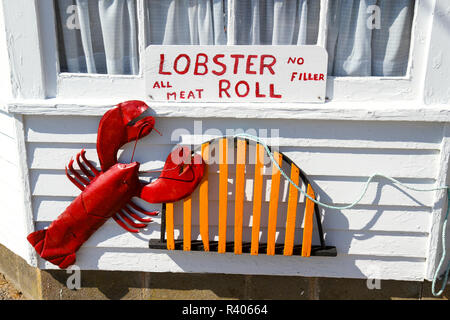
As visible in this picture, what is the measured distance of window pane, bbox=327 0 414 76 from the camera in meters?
2.33

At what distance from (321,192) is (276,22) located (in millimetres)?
988

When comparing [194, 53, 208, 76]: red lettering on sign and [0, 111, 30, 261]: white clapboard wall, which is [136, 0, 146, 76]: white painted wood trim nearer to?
[194, 53, 208, 76]: red lettering on sign

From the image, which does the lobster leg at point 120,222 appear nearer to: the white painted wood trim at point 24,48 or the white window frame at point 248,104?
the white window frame at point 248,104

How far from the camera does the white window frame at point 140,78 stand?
91.4 inches

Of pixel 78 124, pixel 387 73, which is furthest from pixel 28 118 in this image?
pixel 387 73

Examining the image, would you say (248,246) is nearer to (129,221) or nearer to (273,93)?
(129,221)

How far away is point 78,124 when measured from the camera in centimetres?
247

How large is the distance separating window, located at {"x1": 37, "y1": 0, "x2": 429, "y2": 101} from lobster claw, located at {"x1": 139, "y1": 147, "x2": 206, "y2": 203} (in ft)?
1.45

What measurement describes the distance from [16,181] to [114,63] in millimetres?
989

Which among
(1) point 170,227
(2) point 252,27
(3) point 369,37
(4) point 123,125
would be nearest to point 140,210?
(1) point 170,227

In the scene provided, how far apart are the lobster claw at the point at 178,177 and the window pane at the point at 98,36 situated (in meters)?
0.56

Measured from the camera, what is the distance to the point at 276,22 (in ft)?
Result: 7.73

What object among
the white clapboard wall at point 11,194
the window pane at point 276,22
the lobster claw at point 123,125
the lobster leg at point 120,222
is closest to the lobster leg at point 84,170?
the lobster claw at point 123,125

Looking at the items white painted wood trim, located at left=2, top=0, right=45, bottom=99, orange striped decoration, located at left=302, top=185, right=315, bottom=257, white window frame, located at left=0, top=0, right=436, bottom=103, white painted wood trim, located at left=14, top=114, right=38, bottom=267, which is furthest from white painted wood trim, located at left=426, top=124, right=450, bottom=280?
white painted wood trim, located at left=14, top=114, right=38, bottom=267
